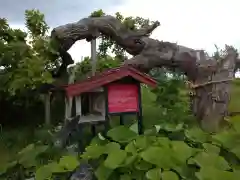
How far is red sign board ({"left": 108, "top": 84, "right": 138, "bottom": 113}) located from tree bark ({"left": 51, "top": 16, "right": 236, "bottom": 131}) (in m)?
1.33

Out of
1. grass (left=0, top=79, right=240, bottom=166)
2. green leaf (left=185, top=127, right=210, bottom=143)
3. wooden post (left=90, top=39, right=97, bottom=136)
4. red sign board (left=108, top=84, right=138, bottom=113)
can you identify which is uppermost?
wooden post (left=90, top=39, right=97, bottom=136)

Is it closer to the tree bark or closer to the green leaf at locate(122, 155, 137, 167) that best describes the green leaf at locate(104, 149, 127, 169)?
the green leaf at locate(122, 155, 137, 167)

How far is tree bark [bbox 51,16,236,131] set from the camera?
4.82 m

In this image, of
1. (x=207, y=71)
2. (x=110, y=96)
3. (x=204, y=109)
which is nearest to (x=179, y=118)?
(x=204, y=109)

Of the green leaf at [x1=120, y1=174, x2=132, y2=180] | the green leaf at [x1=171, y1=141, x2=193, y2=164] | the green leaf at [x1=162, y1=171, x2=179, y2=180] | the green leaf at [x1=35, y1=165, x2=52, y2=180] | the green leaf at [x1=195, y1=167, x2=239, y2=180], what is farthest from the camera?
the green leaf at [x1=35, y1=165, x2=52, y2=180]

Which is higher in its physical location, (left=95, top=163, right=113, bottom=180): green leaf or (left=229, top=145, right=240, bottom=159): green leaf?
(left=229, top=145, right=240, bottom=159): green leaf

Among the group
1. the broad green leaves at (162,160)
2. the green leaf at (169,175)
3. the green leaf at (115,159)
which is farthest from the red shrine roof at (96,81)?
the green leaf at (169,175)

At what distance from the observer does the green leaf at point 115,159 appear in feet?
8.00

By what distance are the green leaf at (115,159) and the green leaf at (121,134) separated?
12.1 inches

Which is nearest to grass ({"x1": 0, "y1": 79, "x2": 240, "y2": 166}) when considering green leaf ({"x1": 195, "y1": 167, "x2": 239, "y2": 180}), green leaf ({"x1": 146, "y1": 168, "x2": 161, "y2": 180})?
green leaf ({"x1": 146, "y1": 168, "x2": 161, "y2": 180})

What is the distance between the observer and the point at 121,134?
288 centimetres

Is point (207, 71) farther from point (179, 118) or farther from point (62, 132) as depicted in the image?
point (62, 132)

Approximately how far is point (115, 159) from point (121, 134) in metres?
0.43

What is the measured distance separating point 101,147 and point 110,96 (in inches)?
49.8
